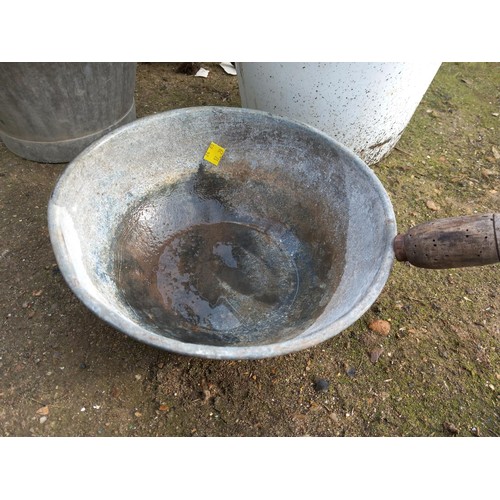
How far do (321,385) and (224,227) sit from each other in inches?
31.4

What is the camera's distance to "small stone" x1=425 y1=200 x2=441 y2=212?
104 inches

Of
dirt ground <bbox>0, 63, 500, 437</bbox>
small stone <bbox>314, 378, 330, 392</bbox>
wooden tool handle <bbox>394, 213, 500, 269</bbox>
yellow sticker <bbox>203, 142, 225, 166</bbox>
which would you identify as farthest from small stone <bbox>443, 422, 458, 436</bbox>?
yellow sticker <bbox>203, 142, 225, 166</bbox>

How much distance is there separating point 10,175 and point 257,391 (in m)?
1.87

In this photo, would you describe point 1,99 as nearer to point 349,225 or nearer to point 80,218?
point 80,218

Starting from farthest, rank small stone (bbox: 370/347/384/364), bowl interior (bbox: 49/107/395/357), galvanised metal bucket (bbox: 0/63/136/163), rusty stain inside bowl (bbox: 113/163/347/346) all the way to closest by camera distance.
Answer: galvanised metal bucket (bbox: 0/63/136/163) → small stone (bbox: 370/347/384/364) → rusty stain inside bowl (bbox: 113/163/347/346) → bowl interior (bbox: 49/107/395/357)

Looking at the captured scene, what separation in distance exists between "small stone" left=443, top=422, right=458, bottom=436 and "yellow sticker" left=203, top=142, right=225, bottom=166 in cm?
143

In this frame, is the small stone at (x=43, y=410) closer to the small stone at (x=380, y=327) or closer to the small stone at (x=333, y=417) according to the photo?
the small stone at (x=333, y=417)

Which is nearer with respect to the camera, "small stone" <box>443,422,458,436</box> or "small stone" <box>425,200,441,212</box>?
"small stone" <box>443,422,458,436</box>

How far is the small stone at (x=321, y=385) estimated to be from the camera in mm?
1893

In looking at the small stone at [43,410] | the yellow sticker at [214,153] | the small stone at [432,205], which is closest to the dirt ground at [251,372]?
the small stone at [43,410]

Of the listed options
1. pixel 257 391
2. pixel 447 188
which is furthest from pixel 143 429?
pixel 447 188

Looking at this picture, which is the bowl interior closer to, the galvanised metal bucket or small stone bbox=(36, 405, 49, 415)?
small stone bbox=(36, 405, 49, 415)

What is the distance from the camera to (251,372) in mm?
1920

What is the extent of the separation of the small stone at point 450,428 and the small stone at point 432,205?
1.25 m
